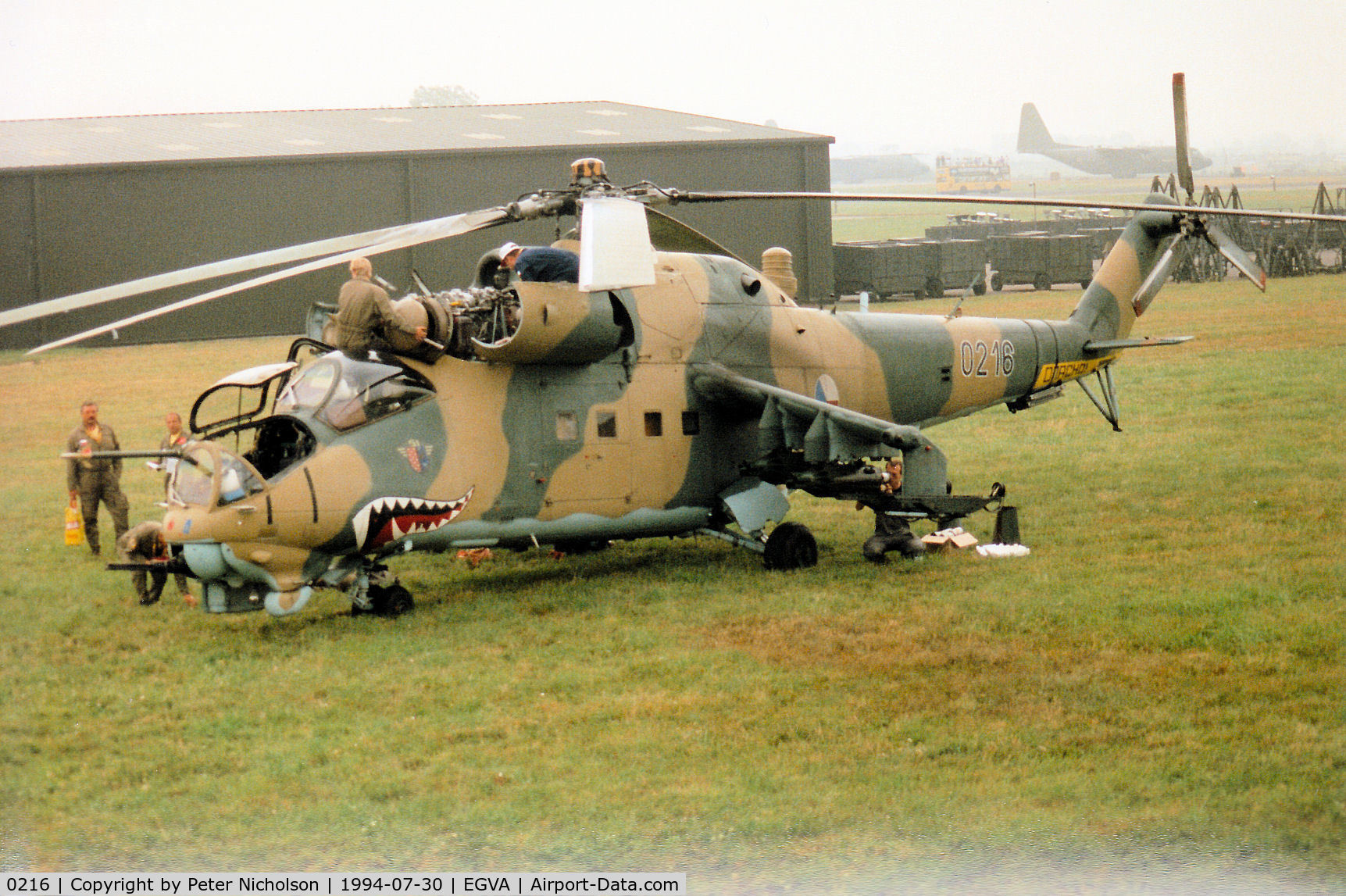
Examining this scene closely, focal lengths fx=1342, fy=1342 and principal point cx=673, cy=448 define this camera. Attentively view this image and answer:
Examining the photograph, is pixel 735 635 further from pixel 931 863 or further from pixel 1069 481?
pixel 1069 481

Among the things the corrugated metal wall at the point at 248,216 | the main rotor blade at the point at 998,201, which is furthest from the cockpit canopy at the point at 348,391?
the corrugated metal wall at the point at 248,216

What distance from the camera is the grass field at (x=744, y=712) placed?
7.02 meters

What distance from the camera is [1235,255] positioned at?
542 inches

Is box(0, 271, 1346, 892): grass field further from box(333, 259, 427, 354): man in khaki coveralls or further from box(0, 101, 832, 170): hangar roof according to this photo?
box(0, 101, 832, 170): hangar roof

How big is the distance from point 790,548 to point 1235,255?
558cm

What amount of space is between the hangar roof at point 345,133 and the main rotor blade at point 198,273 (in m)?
20.6

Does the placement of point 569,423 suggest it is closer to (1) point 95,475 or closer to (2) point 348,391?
(2) point 348,391

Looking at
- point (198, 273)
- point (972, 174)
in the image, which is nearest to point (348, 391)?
point (198, 273)

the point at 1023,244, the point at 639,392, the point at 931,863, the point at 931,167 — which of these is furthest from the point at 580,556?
the point at 1023,244

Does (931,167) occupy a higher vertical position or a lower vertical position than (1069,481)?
higher

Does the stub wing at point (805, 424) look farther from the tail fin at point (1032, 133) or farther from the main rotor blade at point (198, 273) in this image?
the tail fin at point (1032, 133)

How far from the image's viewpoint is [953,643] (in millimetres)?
10312

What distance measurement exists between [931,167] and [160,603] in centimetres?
1943

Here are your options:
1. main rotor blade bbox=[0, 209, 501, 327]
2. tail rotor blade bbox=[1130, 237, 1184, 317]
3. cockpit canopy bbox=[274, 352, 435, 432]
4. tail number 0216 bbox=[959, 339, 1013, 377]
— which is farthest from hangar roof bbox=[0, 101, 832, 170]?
main rotor blade bbox=[0, 209, 501, 327]
